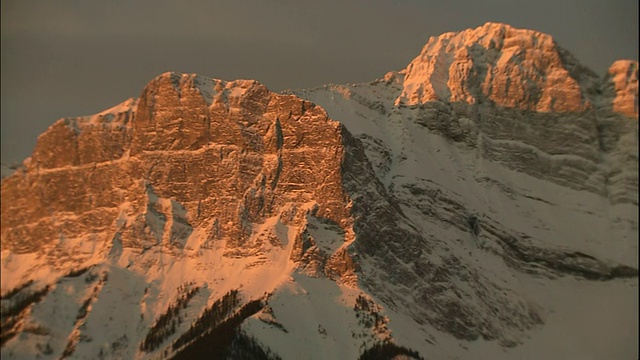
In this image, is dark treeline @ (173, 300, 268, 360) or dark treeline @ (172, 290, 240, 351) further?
dark treeline @ (172, 290, 240, 351)

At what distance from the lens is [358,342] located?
18375 centimetres

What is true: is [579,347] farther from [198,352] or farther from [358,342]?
[198,352]

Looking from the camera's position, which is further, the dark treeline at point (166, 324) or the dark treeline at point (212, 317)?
the dark treeline at point (166, 324)

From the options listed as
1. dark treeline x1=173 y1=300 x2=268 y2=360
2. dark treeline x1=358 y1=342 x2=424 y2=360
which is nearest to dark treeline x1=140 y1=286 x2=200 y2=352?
dark treeline x1=173 y1=300 x2=268 y2=360

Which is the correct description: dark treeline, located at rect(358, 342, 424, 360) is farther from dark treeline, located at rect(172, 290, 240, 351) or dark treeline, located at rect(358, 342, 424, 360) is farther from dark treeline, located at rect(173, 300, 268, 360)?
dark treeline, located at rect(172, 290, 240, 351)

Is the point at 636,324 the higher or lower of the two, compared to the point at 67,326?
higher

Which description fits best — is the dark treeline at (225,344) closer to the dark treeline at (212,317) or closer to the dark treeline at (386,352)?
the dark treeline at (212,317)

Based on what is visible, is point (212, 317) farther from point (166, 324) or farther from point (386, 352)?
point (386, 352)

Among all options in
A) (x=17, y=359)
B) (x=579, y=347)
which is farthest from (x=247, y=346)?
(x=579, y=347)

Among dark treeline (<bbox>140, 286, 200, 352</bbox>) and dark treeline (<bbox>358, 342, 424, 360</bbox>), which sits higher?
dark treeline (<bbox>358, 342, 424, 360</bbox>)

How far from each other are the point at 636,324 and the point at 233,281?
174 feet

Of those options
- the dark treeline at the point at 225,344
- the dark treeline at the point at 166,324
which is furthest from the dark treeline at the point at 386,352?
the dark treeline at the point at 166,324

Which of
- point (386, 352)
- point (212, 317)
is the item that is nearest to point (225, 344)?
point (212, 317)

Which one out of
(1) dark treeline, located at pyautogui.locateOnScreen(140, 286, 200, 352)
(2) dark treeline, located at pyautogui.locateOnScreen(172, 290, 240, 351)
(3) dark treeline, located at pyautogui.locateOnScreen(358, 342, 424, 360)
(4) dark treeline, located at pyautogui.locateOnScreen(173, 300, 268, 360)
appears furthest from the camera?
(1) dark treeline, located at pyautogui.locateOnScreen(140, 286, 200, 352)
